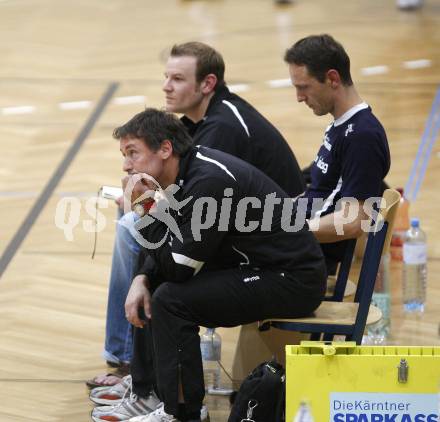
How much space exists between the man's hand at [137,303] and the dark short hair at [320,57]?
1175 mm

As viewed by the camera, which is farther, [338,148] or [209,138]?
[209,138]

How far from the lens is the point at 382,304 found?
5691mm

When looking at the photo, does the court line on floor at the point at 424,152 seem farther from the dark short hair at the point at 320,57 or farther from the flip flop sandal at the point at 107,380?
the flip flop sandal at the point at 107,380

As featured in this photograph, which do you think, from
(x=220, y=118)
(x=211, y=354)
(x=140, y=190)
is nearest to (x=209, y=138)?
(x=220, y=118)

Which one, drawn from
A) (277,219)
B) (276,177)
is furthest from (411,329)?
(277,219)

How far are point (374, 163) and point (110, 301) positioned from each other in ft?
4.52

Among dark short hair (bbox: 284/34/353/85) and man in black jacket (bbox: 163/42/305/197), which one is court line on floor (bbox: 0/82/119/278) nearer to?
man in black jacket (bbox: 163/42/305/197)

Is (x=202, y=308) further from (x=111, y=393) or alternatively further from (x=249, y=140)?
(x=249, y=140)

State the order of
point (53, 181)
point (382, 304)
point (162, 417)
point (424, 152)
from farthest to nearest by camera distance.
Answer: point (424, 152)
point (53, 181)
point (382, 304)
point (162, 417)

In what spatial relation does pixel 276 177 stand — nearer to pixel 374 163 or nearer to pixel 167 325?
pixel 374 163

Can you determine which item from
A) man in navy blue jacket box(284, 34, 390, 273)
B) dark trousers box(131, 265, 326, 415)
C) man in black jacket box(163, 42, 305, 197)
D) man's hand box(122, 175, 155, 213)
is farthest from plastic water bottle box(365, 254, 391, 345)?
man's hand box(122, 175, 155, 213)

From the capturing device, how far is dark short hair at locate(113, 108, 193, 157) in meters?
4.43

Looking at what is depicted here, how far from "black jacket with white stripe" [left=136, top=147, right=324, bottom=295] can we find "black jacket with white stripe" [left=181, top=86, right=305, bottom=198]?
0.54 meters

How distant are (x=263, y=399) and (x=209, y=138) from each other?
51.4 inches
